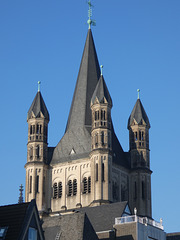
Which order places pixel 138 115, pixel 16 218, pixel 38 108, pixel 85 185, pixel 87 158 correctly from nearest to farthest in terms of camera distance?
pixel 16 218 → pixel 85 185 → pixel 87 158 → pixel 38 108 → pixel 138 115

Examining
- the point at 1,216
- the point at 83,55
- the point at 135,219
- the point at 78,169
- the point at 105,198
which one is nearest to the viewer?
the point at 1,216

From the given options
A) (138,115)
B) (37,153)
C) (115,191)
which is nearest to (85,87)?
(138,115)

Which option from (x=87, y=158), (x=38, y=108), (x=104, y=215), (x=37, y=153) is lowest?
(x=104, y=215)

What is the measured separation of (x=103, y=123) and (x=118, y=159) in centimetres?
602

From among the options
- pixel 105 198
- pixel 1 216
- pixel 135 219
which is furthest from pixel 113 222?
pixel 105 198

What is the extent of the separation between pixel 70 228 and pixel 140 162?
174 feet

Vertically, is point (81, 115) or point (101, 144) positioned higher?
point (81, 115)

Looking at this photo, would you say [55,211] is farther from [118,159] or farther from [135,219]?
[135,219]

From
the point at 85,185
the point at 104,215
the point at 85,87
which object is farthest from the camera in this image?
the point at 85,87

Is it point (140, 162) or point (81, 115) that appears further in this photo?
point (81, 115)

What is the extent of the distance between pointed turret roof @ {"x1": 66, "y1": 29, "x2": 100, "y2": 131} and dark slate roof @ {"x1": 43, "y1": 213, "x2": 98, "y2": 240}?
172 ft

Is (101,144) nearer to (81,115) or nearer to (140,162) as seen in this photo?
(140,162)

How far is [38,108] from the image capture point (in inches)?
4242

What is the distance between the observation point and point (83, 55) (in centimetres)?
11431
